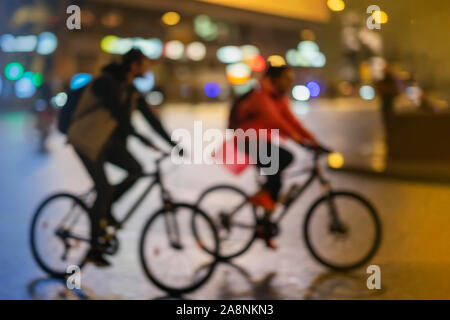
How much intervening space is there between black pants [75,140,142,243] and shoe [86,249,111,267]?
92 mm

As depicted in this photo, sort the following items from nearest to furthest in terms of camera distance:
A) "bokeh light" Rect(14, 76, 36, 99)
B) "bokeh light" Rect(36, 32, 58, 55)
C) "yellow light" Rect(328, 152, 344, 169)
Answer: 1. "yellow light" Rect(328, 152, 344, 169)
2. "bokeh light" Rect(36, 32, 58, 55)
3. "bokeh light" Rect(14, 76, 36, 99)

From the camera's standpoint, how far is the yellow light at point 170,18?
6621 cm

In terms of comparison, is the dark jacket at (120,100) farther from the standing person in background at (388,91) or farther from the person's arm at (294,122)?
the standing person in background at (388,91)

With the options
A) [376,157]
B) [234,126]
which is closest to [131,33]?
[376,157]

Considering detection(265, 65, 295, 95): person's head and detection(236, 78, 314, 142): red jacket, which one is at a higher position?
detection(265, 65, 295, 95): person's head

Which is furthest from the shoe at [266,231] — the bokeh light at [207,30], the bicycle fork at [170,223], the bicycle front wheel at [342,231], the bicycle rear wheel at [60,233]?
the bokeh light at [207,30]

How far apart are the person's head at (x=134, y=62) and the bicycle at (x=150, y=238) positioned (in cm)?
75

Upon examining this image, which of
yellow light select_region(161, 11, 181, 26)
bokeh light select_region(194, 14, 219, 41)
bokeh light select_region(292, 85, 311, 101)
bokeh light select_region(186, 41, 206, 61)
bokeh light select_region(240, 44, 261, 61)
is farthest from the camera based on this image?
bokeh light select_region(240, 44, 261, 61)

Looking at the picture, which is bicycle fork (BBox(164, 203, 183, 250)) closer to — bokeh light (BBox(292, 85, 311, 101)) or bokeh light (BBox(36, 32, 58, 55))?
bokeh light (BBox(36, 32, 58, 55))

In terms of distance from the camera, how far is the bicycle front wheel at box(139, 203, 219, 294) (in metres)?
5.73

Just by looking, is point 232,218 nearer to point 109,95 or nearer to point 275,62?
point 275,62

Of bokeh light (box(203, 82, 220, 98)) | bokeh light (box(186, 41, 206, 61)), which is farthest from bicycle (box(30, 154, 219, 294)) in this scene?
bokeh light (box(186, 41, 206, 61))

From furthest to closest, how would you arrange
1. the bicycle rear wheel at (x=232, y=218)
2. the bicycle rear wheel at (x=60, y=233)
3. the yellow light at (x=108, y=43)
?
the yellow light at (x=108, y=43) → the bicycle rear wheel at (x=232, y=218) → the bicycle rear wheel at (x=60, y=233)
